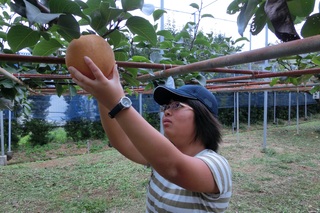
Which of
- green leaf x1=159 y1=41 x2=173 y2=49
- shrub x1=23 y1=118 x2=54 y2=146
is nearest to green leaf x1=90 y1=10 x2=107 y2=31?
green leaf x1=159 y1=41 x2=173 y2=49

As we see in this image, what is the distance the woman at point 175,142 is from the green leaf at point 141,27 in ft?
0.56

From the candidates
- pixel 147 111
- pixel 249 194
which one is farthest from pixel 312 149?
pixel 147 111

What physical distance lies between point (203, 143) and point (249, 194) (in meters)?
3.31

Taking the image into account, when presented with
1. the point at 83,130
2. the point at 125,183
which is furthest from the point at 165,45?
the point at 83,130

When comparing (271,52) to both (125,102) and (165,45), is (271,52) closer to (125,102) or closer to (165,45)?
(125,102)

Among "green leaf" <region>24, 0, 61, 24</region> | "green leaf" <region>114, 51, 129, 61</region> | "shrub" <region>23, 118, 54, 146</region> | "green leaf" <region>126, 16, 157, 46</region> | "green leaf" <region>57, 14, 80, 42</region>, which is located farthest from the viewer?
"shrub" <region>23, 118, 54, 146</region>

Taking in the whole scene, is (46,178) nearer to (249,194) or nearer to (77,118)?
(249,194)

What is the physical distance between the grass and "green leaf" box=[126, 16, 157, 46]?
115 inches

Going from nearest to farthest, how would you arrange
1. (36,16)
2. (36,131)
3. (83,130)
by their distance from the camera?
(36,16), (36,131), (83,130)

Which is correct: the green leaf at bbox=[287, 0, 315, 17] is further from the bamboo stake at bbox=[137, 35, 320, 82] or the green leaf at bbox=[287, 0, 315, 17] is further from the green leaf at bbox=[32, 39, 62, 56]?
the green leaf at bbox=[32, 39, 62, 56]

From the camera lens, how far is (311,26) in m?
0.66

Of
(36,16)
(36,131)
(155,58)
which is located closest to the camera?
(36,16)

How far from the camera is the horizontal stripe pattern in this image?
2.78 ft

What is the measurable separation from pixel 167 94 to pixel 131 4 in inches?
15.5
